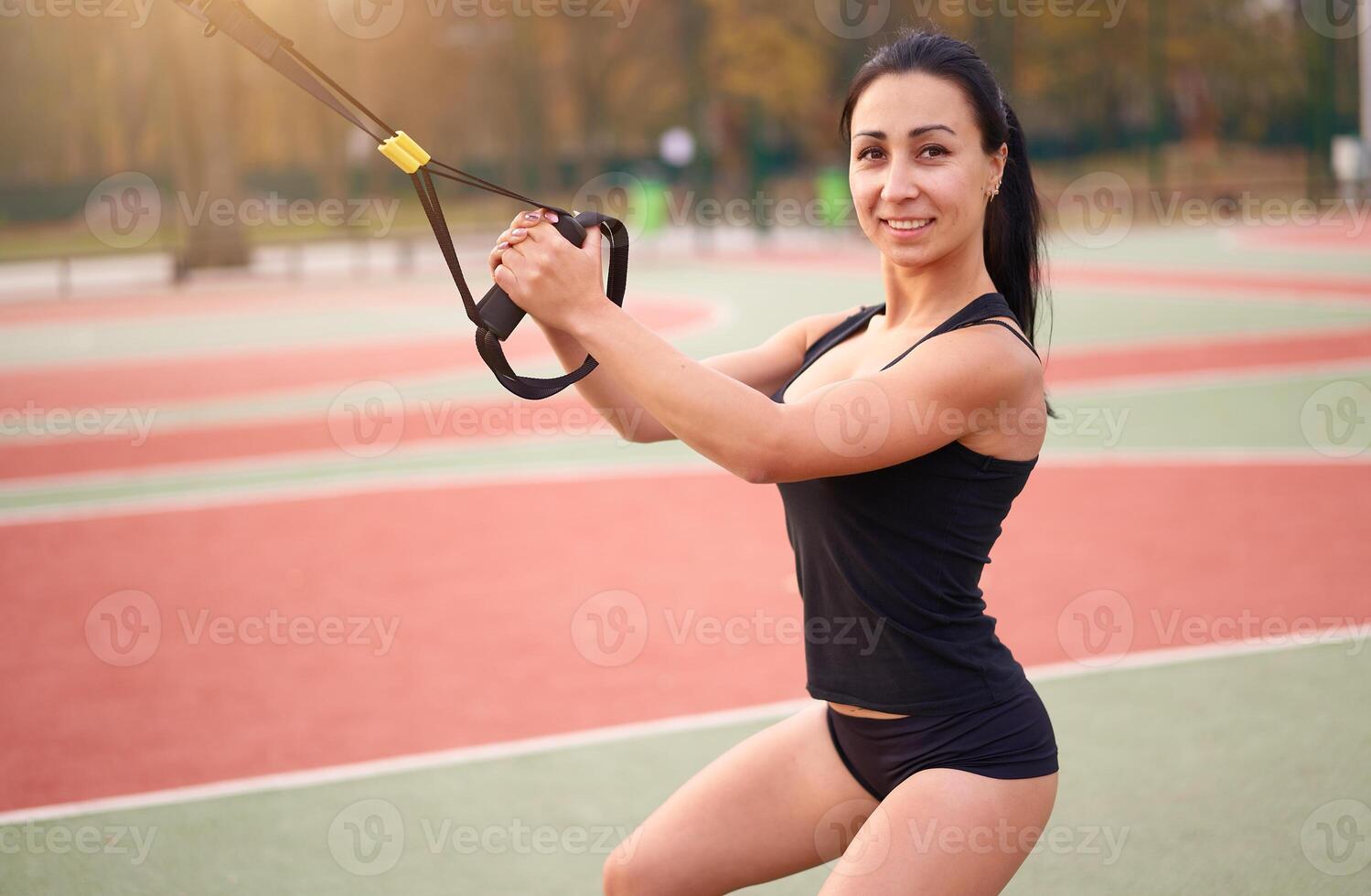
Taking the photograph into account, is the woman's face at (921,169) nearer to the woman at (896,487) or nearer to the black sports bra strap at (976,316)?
the woman at (896,487)

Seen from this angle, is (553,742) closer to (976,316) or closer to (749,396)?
(976,316)

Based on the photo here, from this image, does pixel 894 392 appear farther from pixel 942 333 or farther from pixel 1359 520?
pixel 1359 520

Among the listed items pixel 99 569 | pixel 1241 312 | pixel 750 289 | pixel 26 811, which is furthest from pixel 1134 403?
pixel 750 289

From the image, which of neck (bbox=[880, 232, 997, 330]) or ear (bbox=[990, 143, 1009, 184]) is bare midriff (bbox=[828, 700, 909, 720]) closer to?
neck (bbox=[880, 232, 997, 330])

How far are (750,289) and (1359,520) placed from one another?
1501 centimetres

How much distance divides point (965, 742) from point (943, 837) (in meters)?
0.20

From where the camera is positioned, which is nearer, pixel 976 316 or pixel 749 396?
pixel 749 396

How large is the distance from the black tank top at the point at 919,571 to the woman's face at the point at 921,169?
0.16 m

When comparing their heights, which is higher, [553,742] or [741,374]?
[741,374]

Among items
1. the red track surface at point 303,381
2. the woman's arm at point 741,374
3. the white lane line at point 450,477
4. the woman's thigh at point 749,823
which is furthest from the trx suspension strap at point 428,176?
the red track surface at point 303,381

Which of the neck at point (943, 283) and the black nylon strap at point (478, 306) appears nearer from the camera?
the black nylon strap at point (478, 306)

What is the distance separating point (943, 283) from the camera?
2865 mm

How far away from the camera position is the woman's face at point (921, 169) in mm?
2730

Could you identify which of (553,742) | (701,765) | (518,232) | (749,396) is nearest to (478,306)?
(518,232)
